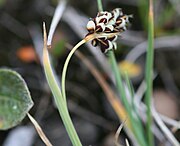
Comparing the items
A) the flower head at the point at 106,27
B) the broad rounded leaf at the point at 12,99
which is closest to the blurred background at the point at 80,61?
the broad rounded leaf at the point at 12,99

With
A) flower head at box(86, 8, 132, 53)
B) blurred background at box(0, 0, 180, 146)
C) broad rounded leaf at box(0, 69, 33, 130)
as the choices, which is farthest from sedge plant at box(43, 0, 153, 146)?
blurred background at box(0, 0, 180, 146)

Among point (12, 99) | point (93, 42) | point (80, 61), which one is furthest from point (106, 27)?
point (80, 61)

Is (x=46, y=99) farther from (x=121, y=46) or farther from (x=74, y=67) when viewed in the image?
(x=121, y=46)

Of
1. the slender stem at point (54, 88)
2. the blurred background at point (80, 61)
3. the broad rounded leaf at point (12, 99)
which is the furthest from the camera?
the blurred background at point (80, 61)

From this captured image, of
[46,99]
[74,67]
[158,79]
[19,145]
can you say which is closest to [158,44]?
[158,79]

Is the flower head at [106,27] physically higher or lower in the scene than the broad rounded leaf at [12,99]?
higher

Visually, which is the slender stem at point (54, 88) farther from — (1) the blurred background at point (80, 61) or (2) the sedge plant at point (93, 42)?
(1) the blurred background at point (80, 61)

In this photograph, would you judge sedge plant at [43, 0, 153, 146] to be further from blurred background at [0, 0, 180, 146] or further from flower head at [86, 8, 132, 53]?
blurred background at [0, 0, 180, 146]
